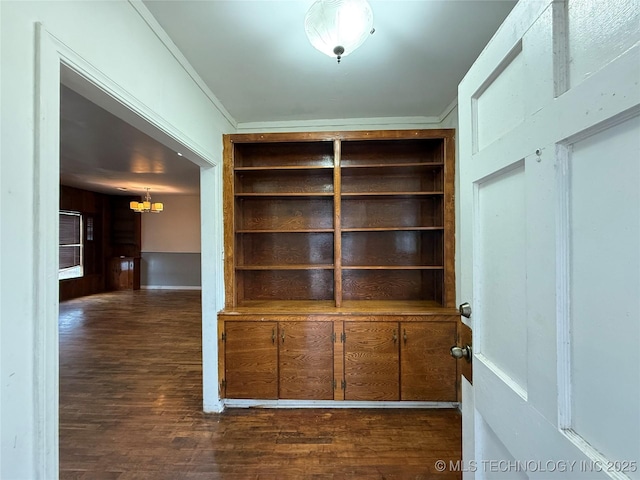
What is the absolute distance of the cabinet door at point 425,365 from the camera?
7.19 ft

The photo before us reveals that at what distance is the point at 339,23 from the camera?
110 cm

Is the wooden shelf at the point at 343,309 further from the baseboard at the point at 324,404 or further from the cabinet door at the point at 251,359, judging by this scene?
the baseboard at the point at 324,404

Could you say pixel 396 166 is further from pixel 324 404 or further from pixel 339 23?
pixel 324 404

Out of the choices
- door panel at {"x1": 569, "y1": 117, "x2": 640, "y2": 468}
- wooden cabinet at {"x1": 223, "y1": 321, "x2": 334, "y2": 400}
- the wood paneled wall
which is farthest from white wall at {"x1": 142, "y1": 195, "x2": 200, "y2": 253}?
door panel at {"x1": 569, "y1": 117, "x2": 640, "y2": 468}

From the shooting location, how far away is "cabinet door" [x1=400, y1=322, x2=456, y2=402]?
2191 millimetres

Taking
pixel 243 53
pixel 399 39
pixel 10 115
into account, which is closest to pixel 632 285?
pixel 10 115

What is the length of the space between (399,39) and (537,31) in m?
1.06

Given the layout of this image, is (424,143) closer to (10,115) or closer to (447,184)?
(447,184)

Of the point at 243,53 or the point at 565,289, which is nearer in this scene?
the point at 565,289

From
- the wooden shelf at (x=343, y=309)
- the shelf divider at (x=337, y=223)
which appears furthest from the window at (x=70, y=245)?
the shelf divider at (x=337, y=223)

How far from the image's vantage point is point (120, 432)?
6.50 ft

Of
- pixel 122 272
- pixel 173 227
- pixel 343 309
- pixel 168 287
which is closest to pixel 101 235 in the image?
pixel 122 272

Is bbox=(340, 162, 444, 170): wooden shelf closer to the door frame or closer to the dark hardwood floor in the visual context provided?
the door frame

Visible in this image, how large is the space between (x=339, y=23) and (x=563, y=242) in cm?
113
